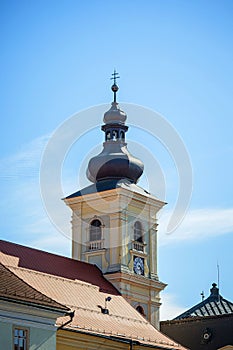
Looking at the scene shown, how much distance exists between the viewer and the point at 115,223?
61.9 m

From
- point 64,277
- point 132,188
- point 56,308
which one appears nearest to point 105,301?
point 64,277

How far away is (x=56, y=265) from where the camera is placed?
2151 inches

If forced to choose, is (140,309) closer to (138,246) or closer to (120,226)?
(138,246)

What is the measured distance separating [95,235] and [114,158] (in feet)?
17.9

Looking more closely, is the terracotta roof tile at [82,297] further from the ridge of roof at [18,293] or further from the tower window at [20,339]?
the tower window at [20,339]

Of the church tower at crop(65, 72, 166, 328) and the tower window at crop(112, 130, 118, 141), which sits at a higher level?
the tower window at crop(112, 130, 118, 141)

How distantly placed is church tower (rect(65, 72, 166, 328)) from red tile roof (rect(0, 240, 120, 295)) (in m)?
1.53

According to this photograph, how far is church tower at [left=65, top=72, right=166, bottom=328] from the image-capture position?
6131cm

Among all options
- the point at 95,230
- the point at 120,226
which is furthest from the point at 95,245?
the point at 120,226

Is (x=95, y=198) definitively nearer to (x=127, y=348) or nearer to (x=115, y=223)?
(x=115, y=223)

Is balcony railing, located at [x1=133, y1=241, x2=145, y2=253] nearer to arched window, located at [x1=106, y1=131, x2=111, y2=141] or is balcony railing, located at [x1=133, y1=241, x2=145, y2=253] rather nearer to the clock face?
the clock face

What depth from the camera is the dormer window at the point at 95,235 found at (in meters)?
62.5

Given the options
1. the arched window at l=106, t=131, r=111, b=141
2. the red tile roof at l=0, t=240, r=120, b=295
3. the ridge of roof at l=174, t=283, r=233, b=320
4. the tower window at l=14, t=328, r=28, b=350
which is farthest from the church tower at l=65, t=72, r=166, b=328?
the tower window at l=14, t=328, r=28, b=350

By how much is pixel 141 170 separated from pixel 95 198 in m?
4.33
